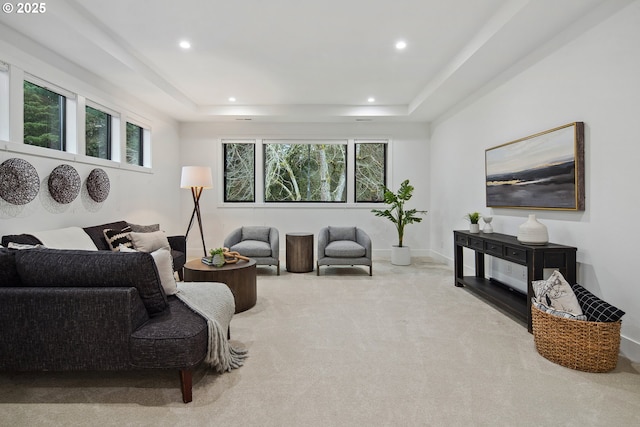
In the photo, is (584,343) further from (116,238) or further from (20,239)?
(116,238)

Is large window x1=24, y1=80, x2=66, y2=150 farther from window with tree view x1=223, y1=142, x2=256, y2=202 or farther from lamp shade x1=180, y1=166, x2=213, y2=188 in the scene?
window with tree view x1=223, y1=142, x2=256, y2=202

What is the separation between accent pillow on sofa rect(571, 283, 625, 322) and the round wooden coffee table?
2.86 metres

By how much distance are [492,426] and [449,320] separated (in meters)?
1.56

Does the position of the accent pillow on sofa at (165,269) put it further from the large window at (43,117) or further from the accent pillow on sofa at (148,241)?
the large window at (43,117)

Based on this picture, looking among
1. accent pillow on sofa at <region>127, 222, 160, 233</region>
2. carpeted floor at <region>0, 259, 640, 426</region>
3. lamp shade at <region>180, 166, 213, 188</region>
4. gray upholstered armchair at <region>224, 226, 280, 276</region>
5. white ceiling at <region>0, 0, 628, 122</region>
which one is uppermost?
white ceiling at <region>0, 0, 628, 122</region>

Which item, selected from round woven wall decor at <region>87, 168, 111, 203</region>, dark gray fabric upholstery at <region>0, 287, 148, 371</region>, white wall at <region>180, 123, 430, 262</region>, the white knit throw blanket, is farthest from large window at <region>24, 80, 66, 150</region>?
white wall at <region>180, 123, 430, 262</region>

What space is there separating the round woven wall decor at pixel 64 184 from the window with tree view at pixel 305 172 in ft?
11.6

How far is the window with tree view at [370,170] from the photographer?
6.86 metres

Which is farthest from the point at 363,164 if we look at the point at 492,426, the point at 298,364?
A: the point at 492,426

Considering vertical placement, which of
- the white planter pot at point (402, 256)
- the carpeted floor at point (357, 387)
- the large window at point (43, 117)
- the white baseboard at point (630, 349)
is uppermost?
the large window at point (43, 117)

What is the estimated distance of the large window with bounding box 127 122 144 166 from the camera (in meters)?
5.13

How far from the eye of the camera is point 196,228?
22.2ft

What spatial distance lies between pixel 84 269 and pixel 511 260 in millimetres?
3433

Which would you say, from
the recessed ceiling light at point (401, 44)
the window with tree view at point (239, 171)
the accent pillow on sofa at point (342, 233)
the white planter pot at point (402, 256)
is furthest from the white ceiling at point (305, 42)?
the white planter pot at point (402, 256)
